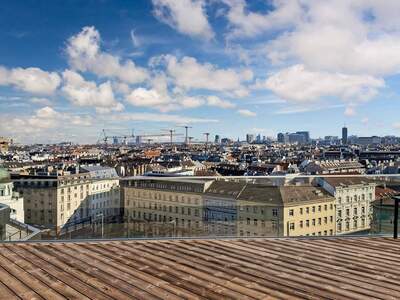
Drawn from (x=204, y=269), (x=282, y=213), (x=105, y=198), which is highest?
(x=105, y=198)

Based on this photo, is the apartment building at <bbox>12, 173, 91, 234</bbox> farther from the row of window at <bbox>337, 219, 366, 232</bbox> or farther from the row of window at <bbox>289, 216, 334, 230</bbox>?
the row of window at <bbox>337, 219, 366, 232</bbox>

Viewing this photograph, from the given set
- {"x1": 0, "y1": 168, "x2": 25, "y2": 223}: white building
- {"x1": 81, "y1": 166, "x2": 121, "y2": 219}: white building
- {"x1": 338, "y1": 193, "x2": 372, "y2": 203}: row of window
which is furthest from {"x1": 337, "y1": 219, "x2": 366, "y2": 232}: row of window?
{"x1": 0, "y1": 168, "x2": 25, "y2": 223}: white building

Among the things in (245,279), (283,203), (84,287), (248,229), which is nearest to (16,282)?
(84,287)

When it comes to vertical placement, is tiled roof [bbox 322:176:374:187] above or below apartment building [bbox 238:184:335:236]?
above

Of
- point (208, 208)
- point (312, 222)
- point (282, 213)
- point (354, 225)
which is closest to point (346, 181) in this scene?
point (354, 225)

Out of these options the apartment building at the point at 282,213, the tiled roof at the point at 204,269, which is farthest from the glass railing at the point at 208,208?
the tiled roof at the point at 204,269

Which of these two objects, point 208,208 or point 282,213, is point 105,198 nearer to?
point 208,208
